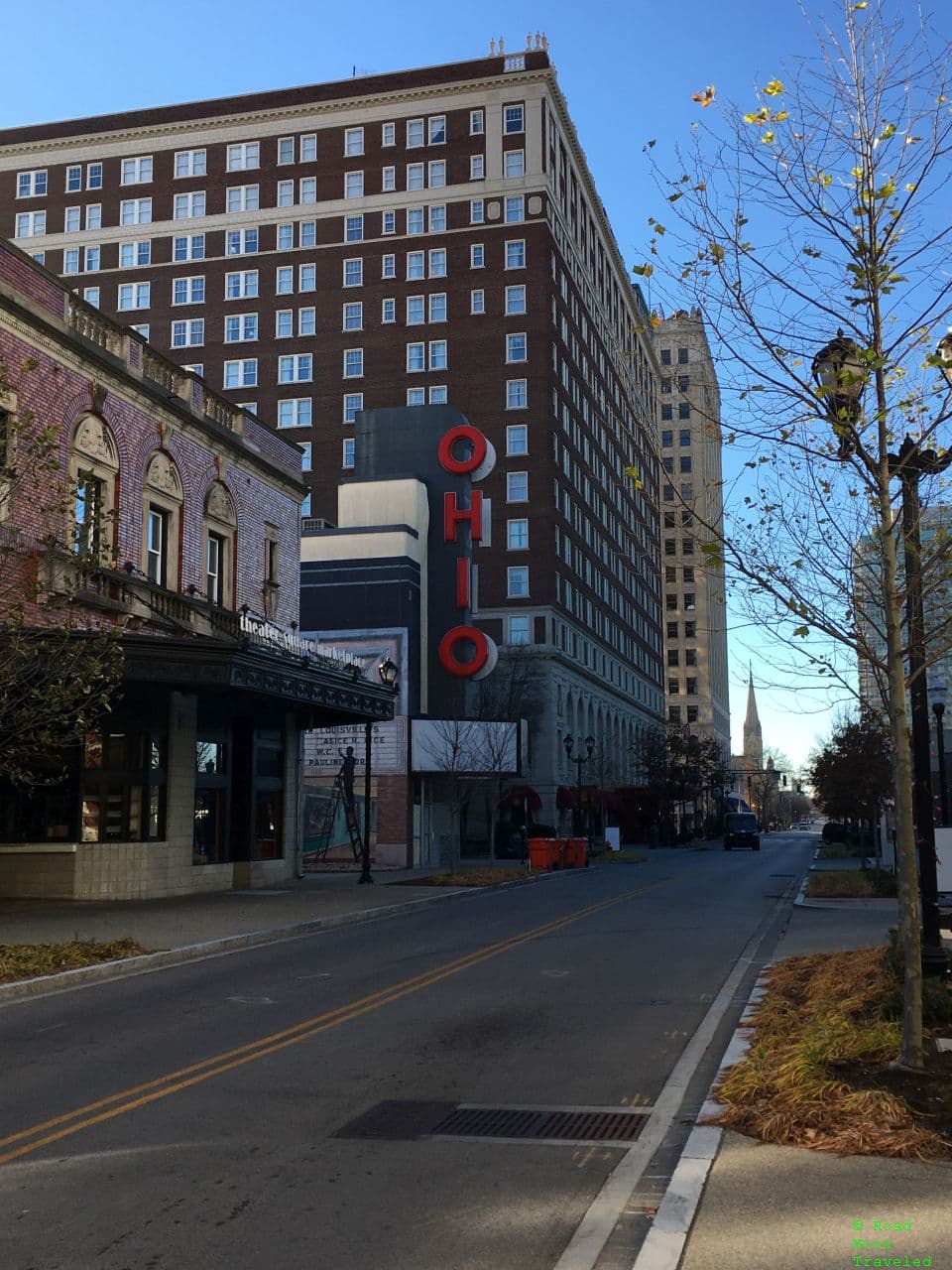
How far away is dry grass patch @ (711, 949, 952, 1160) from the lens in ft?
22.7

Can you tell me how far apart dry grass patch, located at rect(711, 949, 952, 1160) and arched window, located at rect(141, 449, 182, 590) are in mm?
21567

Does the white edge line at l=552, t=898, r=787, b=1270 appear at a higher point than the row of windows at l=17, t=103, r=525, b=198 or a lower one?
lower

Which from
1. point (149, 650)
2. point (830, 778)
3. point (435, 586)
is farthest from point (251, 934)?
point (435, 586)

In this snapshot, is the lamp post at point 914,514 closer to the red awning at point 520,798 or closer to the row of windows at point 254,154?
the red awning at point 520,798

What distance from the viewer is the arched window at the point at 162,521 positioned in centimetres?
2922

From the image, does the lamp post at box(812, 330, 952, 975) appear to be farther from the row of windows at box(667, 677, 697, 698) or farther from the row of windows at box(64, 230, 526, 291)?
the row of windows at box(667, 677, 697, 698)


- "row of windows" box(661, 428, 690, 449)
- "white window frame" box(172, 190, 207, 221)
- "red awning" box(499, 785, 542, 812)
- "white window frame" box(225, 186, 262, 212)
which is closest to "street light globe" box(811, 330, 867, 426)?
"red awning" box(499, 785, 542, 812)

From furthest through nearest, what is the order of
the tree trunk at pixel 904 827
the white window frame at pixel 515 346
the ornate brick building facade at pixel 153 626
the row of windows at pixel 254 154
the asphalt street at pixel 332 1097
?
the row of windows at pixel 254 154 → the white window frame at pixel 515 346 → the ornate brick building facade at pixel 153 626 → the tree trunk at pixel 904 827 → the asphalt street at pixel 332 1097

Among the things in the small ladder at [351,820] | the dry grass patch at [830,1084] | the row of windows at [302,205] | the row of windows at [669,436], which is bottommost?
the dry grass patch at [830,1084]

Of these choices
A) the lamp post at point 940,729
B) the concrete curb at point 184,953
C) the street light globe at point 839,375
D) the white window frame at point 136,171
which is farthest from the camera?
the white window frame at point 136,171

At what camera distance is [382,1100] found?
28.6 feet

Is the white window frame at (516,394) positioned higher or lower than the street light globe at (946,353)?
higher

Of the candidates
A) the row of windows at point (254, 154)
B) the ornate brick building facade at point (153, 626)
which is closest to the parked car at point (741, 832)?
the row of windows at point (254, 154)

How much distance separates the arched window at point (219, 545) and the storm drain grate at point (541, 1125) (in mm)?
24929
